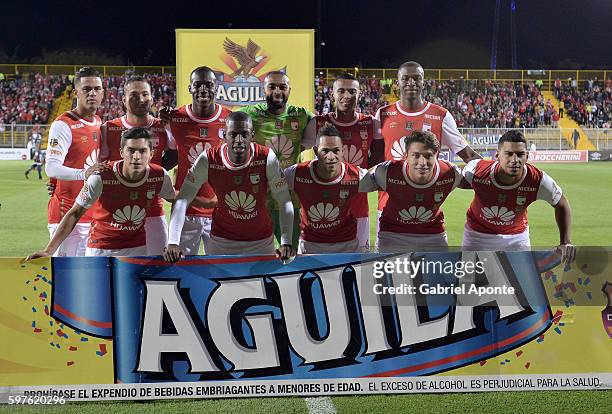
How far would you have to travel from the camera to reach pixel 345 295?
12.2ft

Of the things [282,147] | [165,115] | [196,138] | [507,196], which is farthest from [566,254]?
[165,115]

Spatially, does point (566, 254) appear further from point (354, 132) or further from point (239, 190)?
point (354, 132)

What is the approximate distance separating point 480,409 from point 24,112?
38805 mm

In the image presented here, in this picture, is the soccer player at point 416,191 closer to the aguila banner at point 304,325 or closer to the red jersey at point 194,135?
the aguila banner at point 304,325

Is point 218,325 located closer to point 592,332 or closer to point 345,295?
point 345,295

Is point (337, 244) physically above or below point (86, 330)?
above

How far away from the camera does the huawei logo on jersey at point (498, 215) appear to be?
15.8 ft

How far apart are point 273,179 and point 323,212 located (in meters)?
0.54

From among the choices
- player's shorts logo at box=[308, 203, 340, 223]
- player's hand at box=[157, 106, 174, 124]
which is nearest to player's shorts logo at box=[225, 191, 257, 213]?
player's shorts logo at box=[308, 203, 340, 223]

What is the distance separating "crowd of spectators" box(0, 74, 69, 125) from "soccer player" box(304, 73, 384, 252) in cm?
3550

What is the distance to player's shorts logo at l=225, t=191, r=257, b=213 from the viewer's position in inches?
179

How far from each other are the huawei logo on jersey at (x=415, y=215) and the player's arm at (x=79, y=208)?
214cm

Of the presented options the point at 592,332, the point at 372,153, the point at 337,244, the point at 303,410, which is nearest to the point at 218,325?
the point at 303,410

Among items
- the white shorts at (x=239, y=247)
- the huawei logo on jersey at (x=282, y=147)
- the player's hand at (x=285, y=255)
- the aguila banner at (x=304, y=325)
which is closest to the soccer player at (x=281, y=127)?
the huawei logo on jersey at (x=282, y=147)
